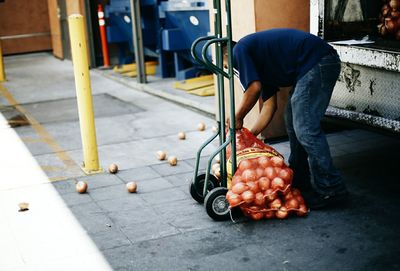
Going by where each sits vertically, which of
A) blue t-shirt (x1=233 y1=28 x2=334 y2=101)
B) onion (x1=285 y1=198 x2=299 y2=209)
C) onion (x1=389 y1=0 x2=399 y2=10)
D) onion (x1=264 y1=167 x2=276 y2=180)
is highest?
onion (x1=389 y1=0 x2=399 y2=10)

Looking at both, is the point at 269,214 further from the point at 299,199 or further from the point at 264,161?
the point at 264,161

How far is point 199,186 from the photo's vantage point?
5.80m

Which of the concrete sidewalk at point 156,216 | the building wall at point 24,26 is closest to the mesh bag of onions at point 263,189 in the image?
the concrete sidewalk at point 156,216

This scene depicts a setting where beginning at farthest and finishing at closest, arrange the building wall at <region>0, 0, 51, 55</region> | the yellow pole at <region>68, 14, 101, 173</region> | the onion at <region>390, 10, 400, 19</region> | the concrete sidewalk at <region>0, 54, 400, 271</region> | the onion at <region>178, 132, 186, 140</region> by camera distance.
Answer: the building wall at <region>0, 0, 51, 55</region> → the onion at <region>178, 132, 186, 140</region> → the onion at <region>390, 10, 400, 19</region> → the yellow pole at <region>68, 14, 101, 173</region> → the concrete sidewalk at <region>0, 54, 400, 271</region>

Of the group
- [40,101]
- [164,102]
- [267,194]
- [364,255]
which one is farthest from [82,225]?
[40,101]

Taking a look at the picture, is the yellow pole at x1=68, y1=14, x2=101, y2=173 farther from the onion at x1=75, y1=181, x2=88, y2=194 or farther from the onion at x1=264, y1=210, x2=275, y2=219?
the onion at x1=264, y1=210, x2=275, y2=219

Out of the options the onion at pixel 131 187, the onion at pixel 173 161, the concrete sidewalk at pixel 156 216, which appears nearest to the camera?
the concrete sidewalk at pixel 156 216

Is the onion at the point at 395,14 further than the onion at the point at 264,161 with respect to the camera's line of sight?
Yes

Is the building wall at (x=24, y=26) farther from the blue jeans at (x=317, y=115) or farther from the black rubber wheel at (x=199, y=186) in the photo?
the blue jeans at (x=317, y=115)

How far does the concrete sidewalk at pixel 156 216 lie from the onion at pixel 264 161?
0.46m

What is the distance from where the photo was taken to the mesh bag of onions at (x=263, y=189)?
16.9 feet

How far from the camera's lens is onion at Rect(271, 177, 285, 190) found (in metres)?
5.17

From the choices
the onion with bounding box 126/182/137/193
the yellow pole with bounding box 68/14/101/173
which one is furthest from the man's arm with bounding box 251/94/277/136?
the yellow pole with bounding box 68/14/101/173

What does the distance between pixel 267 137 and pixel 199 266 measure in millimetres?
3344
